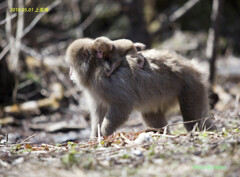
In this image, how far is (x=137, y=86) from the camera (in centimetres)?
466

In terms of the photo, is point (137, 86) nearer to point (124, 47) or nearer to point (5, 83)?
point (124, 47)

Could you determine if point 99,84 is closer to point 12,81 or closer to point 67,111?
point 67,111

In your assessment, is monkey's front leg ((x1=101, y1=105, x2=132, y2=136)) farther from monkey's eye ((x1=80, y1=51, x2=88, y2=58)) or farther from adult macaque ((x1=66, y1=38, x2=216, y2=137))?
monkey's eye ((x1=80, y1=51, x2=88, y2=58))

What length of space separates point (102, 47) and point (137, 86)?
750 millimetres

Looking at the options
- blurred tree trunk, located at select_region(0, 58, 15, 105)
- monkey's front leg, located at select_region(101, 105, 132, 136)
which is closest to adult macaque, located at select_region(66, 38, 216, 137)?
monkey's front leg, located at select_region(101, 105, 132, 136)

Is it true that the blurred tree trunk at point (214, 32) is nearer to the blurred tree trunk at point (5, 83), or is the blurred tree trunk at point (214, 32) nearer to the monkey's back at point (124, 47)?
A: the monkey's back at point (124, 47)

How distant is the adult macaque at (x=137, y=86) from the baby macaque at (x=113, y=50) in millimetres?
77

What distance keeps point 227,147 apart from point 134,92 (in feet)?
6.10

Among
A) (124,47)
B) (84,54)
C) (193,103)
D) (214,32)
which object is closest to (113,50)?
(124,47)

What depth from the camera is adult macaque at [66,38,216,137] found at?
4.49 m

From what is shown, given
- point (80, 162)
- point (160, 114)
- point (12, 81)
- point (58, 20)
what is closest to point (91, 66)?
point (160, 114)

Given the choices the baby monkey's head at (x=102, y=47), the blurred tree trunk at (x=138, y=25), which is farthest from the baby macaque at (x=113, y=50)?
the blurred tree trunk at (x=138, y=25)

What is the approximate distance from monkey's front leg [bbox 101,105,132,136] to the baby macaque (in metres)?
0.49

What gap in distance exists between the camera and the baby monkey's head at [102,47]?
4.41 metres
